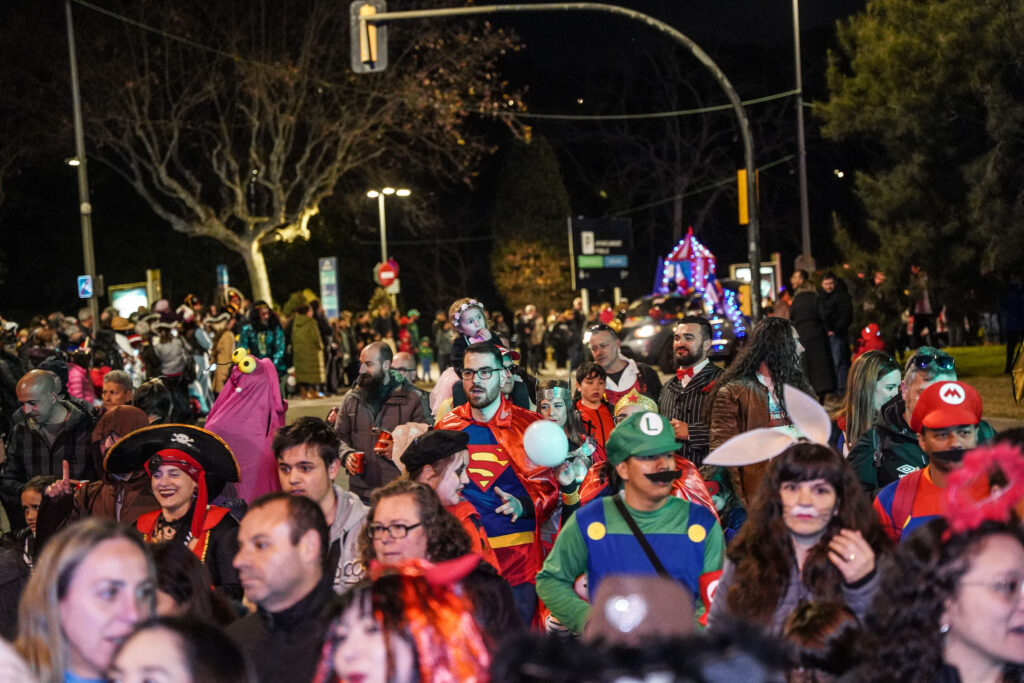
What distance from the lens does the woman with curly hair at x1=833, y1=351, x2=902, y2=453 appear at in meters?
6.80

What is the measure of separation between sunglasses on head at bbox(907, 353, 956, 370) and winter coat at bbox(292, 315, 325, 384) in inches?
707

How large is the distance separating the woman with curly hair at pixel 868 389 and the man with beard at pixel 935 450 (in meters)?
1.57

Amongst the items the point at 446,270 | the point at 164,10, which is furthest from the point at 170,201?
the point at 446,270

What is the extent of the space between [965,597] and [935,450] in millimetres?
2092

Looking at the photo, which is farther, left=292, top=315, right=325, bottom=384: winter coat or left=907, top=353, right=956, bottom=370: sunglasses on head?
left=292, top=315, right=325, bottom=384: winter coat

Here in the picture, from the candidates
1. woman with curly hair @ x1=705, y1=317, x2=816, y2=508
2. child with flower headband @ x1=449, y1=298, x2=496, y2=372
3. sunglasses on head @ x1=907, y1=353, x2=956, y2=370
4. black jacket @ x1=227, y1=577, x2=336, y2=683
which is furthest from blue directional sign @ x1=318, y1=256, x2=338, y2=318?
black jacket @ x1=227, y1=577, x2=336, y2=683

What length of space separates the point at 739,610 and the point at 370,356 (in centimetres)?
535

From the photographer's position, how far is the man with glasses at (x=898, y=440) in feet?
19.9

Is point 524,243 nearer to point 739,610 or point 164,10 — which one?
point 164,10

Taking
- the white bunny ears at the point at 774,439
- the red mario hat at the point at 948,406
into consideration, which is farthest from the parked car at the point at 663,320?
the white bunny ears at the point at 774,439

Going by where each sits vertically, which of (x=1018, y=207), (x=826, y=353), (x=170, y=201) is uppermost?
(x=170, y=201)

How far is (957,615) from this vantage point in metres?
3.01

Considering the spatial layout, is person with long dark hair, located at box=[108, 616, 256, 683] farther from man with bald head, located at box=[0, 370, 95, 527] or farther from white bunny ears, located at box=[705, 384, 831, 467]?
man with bald head, located at box=[0, 370, 95, 527]

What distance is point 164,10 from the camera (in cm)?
3019
